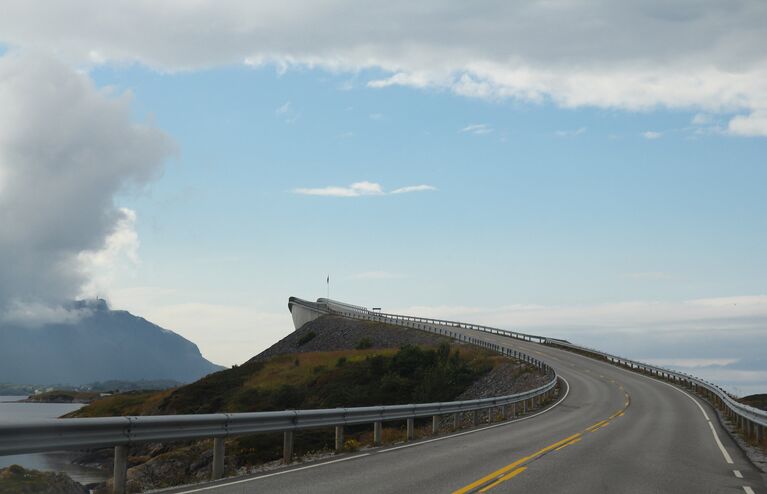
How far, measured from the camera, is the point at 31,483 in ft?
55.1

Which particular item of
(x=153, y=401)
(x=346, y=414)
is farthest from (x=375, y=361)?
(x=346, y=414)

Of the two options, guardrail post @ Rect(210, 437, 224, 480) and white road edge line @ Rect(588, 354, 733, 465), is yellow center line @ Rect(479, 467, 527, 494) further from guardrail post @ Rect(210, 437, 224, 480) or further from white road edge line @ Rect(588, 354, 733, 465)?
white road edge line @ Rect(588, 354, 733, 465)

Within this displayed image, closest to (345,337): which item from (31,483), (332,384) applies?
(332,384)

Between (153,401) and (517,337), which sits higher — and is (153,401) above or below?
below

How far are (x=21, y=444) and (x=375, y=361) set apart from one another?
2386 inches

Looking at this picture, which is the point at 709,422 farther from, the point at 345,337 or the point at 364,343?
the point at 345,337

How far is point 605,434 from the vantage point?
76.0 feet

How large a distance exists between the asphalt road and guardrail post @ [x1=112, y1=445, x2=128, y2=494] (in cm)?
91

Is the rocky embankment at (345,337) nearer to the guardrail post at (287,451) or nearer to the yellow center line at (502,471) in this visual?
the yellow center line at (502,471)

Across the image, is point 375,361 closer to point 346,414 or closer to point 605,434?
point 605,434

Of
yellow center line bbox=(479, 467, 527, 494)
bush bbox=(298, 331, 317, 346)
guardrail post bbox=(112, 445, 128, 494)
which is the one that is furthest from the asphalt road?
bush bbox=(298, 331, 317, 346)

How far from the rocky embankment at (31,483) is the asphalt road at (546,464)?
6257 mm

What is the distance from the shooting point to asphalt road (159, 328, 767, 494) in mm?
11992

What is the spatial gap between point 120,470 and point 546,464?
A: 25.5 ft
